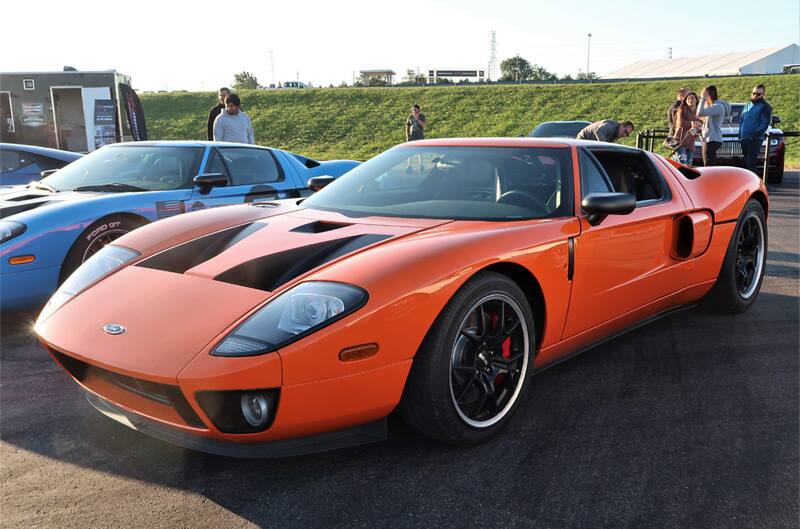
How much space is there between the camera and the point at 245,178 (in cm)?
554

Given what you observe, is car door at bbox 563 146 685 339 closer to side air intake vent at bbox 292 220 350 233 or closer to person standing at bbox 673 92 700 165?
side air intake vent at bbox 292 220 350 233

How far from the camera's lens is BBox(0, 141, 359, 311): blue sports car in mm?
3846

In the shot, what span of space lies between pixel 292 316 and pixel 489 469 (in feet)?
2.95

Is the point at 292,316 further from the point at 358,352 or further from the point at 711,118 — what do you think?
the point at 711,118

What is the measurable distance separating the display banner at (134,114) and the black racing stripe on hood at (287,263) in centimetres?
1320

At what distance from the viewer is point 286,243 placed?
8.64ft

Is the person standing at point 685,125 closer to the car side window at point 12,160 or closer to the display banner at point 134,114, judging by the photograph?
the car side window at point 12,160

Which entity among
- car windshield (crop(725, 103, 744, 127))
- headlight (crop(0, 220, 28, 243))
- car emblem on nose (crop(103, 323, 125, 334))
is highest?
car windshield (crop(725, 103, 744, 127))

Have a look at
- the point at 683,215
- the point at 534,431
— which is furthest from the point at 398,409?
the point at 683,215

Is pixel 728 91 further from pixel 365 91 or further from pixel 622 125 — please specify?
pixel 622 125

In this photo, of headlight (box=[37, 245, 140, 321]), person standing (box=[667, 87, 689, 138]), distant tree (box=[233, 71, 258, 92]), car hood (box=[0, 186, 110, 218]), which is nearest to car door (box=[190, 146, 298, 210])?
car hood (box=[0, 186, 110, 218])

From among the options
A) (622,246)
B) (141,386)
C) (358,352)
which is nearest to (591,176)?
(622,246)

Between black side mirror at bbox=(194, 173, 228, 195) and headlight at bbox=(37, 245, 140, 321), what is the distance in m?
1.92

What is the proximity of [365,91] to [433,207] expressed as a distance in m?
37.9
